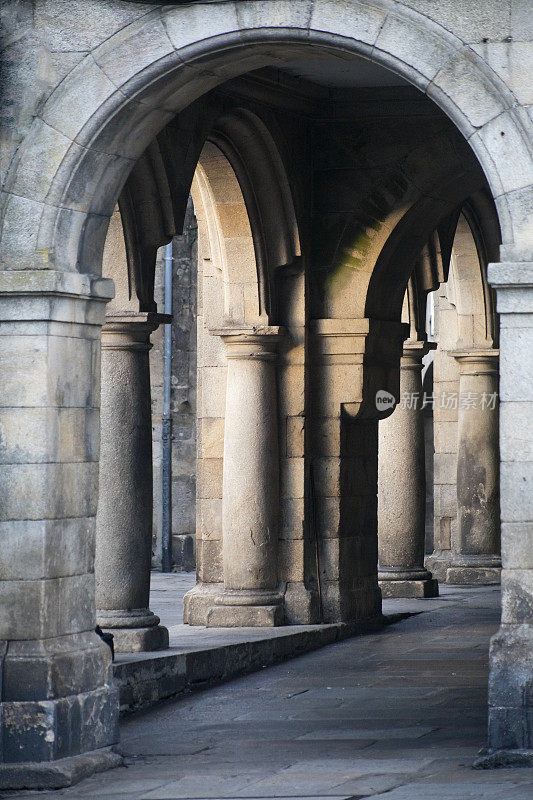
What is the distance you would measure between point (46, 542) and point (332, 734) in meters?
1.65

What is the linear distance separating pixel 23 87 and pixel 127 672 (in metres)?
2.93

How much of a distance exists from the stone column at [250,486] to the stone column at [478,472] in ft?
14.8

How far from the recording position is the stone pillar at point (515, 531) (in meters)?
5.78

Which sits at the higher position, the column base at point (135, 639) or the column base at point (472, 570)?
the column base at point (472, 570)

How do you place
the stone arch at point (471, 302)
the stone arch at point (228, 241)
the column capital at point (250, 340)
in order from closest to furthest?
the stone arch at point (228, 241) < the column capital at point (250, 340) < the stone arch at point (471, 302)

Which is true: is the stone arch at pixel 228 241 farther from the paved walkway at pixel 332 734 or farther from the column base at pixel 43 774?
the column base at pixel 43 774

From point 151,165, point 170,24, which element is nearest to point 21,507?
point 170,24

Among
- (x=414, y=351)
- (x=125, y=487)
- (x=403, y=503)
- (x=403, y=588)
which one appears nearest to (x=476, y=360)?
(x=414, y=351)

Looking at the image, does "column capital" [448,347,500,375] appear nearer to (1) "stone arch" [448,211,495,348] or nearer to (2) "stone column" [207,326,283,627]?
(1) "stone arch" [448,211,495,348]

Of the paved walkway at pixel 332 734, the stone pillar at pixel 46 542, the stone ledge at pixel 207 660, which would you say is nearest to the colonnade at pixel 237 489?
the stone ledge at pixel 207 660

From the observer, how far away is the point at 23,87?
6371mm

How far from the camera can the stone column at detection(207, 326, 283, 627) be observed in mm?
9688

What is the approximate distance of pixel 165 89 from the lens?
642 cm

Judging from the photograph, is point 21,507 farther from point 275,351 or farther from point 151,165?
point 275,351
